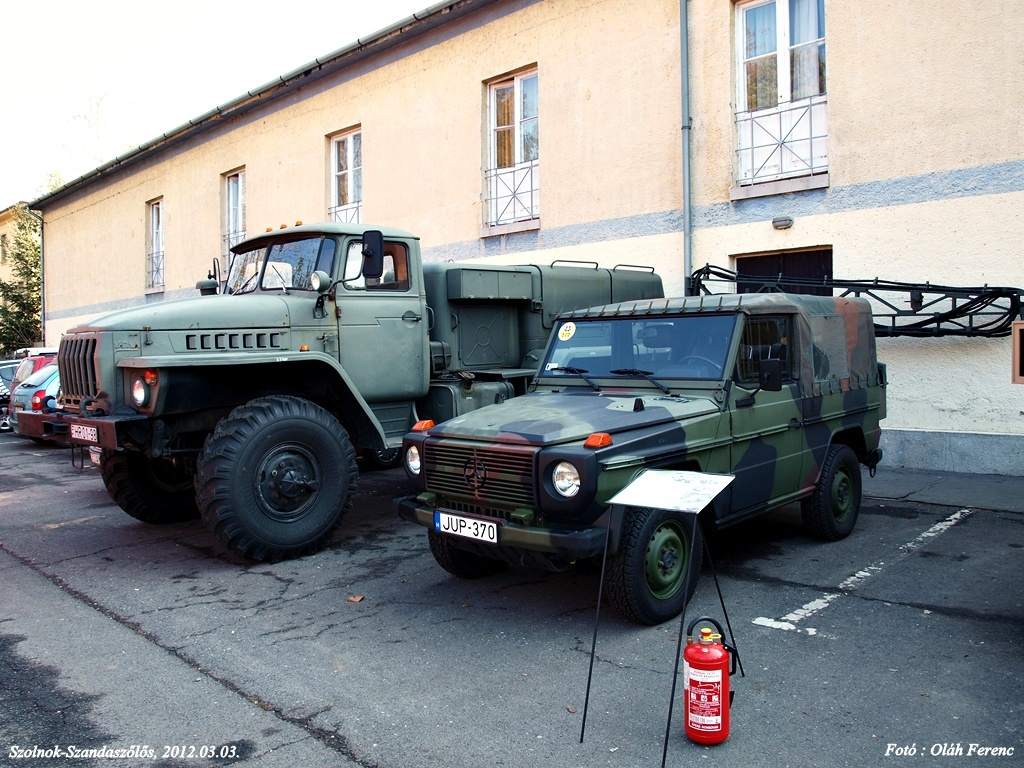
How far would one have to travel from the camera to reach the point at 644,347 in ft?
19.9

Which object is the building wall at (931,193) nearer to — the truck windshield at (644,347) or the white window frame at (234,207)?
the truck windshield at (644,347)

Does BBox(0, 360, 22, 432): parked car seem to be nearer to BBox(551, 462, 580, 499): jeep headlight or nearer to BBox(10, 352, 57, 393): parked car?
BBox(10, 352, 57, 393): parked car

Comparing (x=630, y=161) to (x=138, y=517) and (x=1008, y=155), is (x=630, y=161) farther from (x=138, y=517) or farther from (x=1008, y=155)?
(x=138, y=517)

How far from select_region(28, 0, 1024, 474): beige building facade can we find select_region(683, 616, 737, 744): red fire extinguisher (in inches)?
266

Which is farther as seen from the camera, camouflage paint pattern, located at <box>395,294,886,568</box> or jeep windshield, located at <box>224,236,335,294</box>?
jeep windshield, located at <box>224,236,335,294</box>

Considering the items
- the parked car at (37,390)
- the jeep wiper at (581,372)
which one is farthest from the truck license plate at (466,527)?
the parked car at (37,390)

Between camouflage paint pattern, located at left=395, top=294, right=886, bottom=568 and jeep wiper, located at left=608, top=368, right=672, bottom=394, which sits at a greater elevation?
jeep wiper, located at left=608, top=368, right=672, bottom=394

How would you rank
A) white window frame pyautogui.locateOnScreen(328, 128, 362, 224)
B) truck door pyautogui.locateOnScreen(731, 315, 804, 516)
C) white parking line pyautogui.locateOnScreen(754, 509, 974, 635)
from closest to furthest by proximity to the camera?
white parking line pyautogui.locateOnScreen(754, 509, 974, 635) → truck door pyautogui.locateOnScreen(731, 315, 804, 516) → white window frame pyautogui.locateOnScreen(328, 128, 362, 224)

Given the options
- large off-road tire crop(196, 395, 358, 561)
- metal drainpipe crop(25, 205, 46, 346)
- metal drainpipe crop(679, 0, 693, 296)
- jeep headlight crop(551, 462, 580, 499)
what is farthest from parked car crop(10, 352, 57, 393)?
metal drainpipe crop(25, 205, 46, 346)

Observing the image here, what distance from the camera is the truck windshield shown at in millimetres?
5785

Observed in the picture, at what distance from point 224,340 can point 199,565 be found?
1727mm

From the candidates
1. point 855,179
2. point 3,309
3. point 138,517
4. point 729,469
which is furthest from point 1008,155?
point 3,309

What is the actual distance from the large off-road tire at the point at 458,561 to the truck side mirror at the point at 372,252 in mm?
2443

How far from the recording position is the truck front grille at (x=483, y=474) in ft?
15.8
